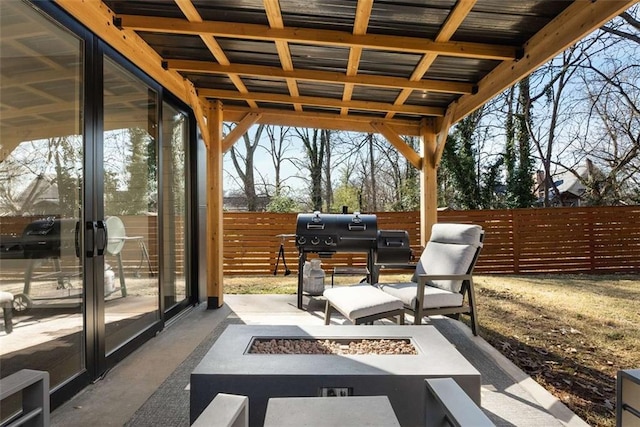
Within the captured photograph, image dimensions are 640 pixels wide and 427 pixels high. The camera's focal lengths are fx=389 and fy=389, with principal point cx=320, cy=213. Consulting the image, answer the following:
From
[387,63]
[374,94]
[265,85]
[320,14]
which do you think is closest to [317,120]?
[374,94]

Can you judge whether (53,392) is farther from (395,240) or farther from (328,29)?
(395,240)

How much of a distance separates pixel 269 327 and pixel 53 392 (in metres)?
1.26

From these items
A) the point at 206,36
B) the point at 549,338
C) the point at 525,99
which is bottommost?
the point at 549,338

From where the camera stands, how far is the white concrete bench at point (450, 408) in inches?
37.1

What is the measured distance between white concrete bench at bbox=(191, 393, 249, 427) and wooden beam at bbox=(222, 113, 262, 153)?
4202 mm

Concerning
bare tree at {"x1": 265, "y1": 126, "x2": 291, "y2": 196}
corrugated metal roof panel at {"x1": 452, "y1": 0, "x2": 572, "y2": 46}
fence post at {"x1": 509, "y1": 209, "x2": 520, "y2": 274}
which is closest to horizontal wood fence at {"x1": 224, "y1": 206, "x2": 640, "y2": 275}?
fence post at {"x1": 509, "y1": 209, "x2": 520, "y2": 274}

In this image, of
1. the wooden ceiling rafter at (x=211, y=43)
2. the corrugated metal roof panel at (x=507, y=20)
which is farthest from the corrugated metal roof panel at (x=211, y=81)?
the corrugated metal roof panel at (x=507, y=20)

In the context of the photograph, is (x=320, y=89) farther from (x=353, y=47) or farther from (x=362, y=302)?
(x=362, y=302)

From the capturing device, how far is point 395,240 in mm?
4887

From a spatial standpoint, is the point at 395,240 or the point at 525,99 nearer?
the point at 395,240

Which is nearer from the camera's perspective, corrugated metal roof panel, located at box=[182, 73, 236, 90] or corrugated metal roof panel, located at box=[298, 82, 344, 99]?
corrugated metal roof panel, located at box=[182, 73, 236, 90]

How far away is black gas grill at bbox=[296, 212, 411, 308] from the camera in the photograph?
15.9ft

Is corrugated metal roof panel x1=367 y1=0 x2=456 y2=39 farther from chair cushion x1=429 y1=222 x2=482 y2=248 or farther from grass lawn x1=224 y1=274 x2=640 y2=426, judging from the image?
grass lawn x1=224 y1=274 x2=640 y2=426

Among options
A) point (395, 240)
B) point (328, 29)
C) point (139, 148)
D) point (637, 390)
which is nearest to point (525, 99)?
point (395, 240)
